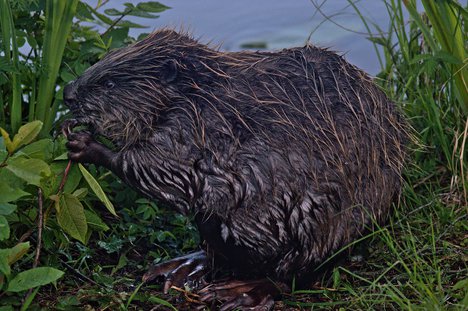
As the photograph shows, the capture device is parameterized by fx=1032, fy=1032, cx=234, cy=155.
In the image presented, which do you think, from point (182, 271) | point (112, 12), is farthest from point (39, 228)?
point (112, 12)

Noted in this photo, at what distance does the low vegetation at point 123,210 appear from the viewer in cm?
332

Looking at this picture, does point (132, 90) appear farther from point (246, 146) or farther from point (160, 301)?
point (160, 301)

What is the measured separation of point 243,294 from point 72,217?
0.64m

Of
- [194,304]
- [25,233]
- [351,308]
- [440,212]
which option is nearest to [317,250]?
[351,308]

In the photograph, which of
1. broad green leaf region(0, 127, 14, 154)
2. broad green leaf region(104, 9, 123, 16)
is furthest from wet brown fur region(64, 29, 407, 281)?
broad green leaf region(104, 9, 123, 16)

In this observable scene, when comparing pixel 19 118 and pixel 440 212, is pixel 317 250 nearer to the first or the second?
pixel 440 212

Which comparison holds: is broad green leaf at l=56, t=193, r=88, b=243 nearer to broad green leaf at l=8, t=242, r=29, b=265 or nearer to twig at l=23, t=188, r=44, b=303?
twig at l=23, t=188, r=44, b=303

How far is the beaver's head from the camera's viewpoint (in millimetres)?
3432

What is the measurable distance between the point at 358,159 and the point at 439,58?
0.76m

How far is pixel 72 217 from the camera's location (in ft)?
11.2

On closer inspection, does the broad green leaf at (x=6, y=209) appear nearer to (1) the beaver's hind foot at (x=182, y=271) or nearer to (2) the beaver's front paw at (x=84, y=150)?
(2) the beaver's front paw at (x=84, y=150)

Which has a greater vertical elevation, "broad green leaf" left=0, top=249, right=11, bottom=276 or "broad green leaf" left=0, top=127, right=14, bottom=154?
"broad green leaf" left=0, top=127, right=14, bottom=154

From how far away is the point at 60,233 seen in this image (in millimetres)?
3586

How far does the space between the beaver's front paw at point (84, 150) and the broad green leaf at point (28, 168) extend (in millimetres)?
292
